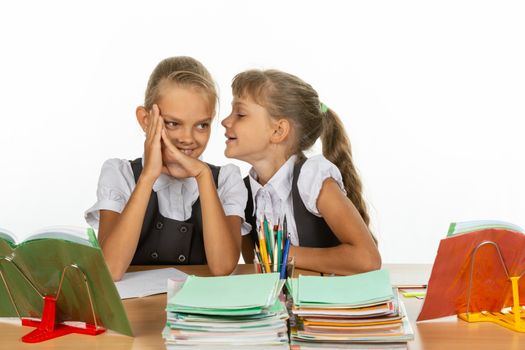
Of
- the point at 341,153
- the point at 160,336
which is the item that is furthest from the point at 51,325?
the point at 341,153

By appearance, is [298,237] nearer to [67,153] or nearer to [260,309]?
[260,309]

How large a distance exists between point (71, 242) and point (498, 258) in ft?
2.53

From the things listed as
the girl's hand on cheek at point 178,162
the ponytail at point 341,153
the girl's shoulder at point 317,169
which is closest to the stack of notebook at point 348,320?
the girl's hand on cheek at point 178,162

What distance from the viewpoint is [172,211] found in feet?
7.30

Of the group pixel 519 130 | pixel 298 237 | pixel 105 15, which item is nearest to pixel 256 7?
pixel 105 15

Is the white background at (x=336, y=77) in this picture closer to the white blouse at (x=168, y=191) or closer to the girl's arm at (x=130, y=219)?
the white blouse at (x=168, y=191)

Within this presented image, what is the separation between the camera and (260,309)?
125cm

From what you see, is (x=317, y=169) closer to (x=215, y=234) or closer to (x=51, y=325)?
(x=215, y=234)

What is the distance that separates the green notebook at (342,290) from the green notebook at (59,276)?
0.31m

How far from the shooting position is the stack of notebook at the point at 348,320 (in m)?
1.25

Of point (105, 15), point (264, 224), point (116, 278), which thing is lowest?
point (116, 278)

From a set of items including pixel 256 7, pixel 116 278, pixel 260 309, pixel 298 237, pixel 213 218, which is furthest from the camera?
pixel 256 7

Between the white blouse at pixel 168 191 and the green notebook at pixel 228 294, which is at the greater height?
the white blouse at pixel 168 191

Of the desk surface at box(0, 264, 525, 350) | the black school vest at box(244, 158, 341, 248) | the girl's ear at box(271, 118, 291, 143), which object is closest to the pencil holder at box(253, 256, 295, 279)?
the desk surface at box(0, 264, 525, 350)
